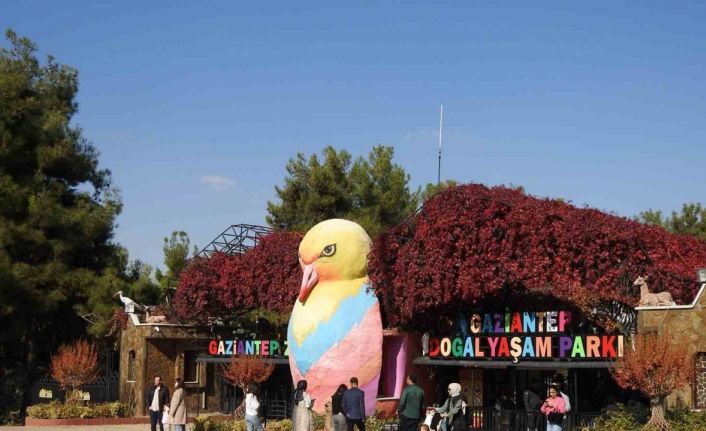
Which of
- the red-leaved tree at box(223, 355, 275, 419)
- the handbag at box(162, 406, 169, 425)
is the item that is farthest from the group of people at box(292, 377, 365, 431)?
the red-leaved tree at box(223, 355, 275, 419)

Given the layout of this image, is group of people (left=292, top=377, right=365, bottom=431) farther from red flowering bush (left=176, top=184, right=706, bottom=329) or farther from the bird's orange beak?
the bird's orange beak

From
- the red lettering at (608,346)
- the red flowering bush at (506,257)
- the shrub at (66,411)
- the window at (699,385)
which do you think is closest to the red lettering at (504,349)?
the red flowering bush at (506,257)

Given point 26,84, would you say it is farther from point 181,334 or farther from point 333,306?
point 333,306

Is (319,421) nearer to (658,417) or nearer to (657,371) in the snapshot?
(658,417)

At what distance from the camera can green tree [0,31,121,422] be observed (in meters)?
31.2

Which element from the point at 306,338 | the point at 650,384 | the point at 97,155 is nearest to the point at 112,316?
the point at 97,155

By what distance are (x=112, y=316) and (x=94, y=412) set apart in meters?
4.83

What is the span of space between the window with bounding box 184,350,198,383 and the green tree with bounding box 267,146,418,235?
8714 mm

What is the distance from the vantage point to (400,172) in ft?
132

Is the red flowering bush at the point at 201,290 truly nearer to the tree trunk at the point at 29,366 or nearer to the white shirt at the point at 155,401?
the tree trunk at the point at 29,366

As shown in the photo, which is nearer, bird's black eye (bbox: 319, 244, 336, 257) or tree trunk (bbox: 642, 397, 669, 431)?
tree trunk (bbox: 642, 397, 669, 431)

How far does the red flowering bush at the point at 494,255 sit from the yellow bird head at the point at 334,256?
53cm

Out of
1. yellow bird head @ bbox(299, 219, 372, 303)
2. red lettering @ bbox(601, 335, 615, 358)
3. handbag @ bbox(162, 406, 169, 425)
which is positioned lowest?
handbag @ bbox(162, 406, 169, 425)

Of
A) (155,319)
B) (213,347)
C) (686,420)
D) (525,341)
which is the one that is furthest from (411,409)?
(155,319)
